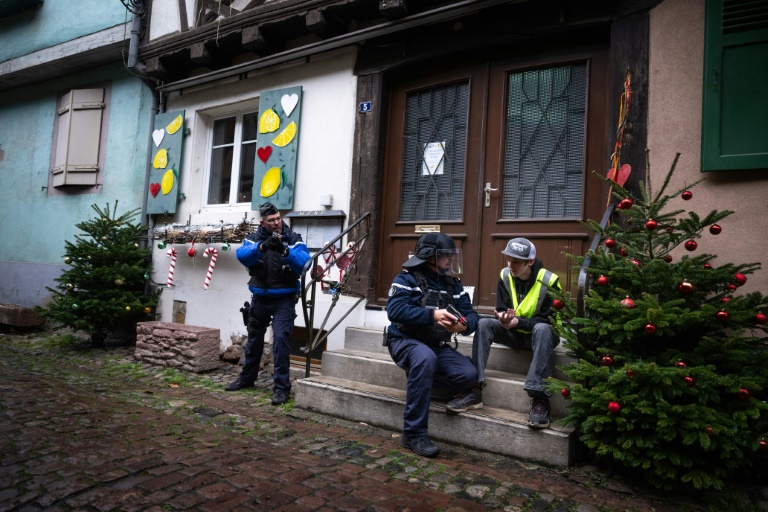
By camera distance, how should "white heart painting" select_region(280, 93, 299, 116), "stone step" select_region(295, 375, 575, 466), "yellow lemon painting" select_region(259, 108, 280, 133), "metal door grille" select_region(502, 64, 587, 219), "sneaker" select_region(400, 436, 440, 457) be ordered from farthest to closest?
"yellow lemon painting" select_region(259, 108, 280, 133), "white heart painting" select_region(280, 93, 299, 116), "metal door grille" select_region(502, 64, 587, 219), "sneaker" select_region(400, 436, 440, 457), "stone step" select_region(295, 375, 575, 466)

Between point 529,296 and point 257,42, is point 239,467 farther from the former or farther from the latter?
point 257,42

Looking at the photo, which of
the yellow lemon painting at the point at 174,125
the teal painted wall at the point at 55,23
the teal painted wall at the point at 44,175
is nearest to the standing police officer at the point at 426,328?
the yellow lemon painting at the point at 174,125

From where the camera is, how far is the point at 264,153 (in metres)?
7.22

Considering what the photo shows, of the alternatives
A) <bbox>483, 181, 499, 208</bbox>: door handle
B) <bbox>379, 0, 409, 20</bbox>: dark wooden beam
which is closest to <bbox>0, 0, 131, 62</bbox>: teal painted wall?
<bbox>379, 0, 409, 20</bbox>: dark wooden beam

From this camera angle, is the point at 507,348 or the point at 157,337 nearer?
the point at 507,348

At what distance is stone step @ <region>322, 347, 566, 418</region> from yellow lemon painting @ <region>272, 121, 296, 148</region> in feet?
9.65

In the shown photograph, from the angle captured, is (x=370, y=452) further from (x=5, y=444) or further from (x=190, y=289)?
(x=190, y=289)

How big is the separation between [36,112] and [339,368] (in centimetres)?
898

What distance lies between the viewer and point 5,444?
3.71m

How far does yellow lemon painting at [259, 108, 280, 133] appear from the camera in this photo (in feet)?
23.4

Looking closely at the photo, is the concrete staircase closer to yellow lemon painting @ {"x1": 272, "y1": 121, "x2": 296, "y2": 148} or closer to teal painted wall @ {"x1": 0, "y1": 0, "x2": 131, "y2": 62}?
yellow lemon painting @ {"x1": 272, "y1": 121, "x2": 296, "y2": 148}

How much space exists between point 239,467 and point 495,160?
373 cm

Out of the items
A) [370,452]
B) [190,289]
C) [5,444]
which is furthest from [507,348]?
[190,289]

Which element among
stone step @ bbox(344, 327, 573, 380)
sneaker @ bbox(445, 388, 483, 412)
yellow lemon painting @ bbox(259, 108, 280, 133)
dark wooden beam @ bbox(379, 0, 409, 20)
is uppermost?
dark wooden beam @ bbox(379, 0, 409, 20)
